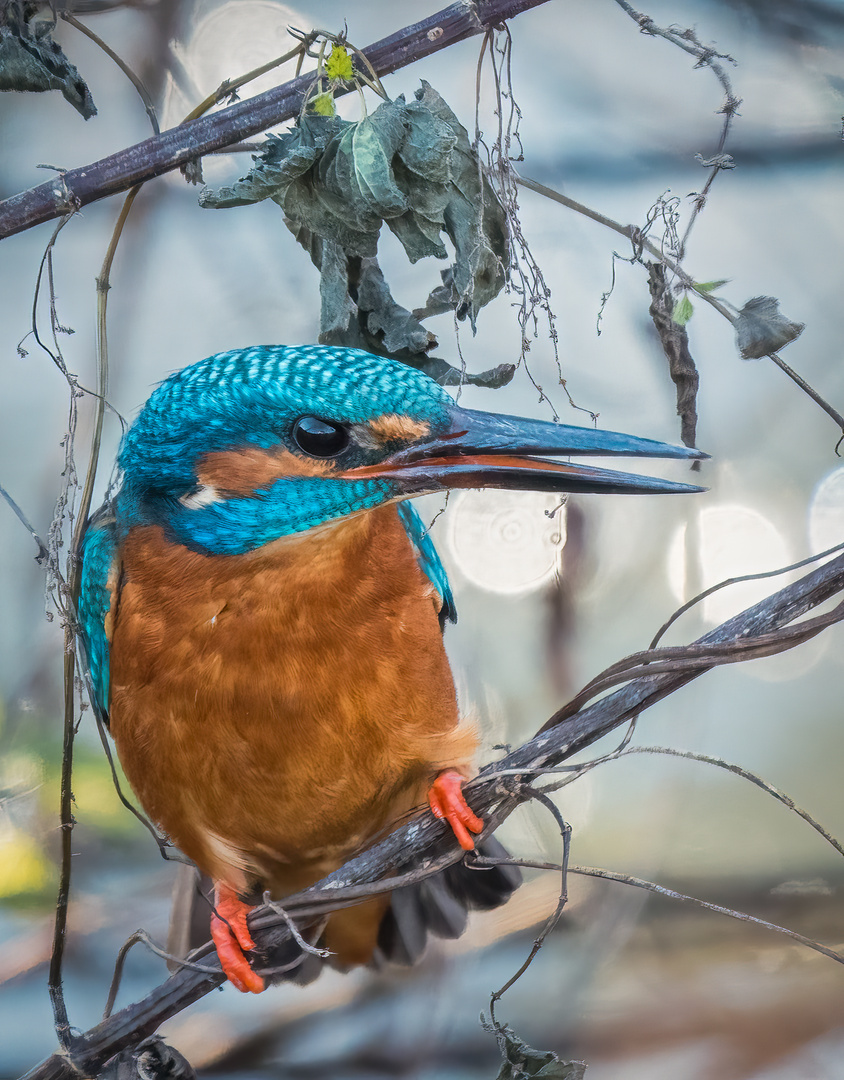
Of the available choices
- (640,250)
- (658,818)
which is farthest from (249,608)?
(658,818)

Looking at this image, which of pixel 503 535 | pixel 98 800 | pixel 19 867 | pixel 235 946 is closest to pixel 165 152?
pixel 503 535

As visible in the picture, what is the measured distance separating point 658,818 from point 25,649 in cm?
106

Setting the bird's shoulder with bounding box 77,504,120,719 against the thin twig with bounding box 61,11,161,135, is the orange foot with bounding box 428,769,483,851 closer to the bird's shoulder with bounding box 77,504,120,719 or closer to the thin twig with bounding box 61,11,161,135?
the bird's shoulder with bounding box 77,504,120,719

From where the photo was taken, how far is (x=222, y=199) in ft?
2.82

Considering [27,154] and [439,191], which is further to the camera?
[27,154]

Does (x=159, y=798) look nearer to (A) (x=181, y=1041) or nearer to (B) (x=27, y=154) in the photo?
(A) (x=181, y=1041)

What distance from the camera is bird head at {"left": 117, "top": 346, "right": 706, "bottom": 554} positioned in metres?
0.74

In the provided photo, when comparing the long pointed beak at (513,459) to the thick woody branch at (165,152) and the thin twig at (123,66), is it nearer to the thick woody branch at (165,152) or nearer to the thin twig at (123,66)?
the thick woody branch at (165,152)

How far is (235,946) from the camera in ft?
3.37

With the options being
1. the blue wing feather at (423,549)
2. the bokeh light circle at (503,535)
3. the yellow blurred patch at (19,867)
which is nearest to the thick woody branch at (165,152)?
the blue wing feather at (423,549)

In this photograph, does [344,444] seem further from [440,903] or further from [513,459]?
[440,903]

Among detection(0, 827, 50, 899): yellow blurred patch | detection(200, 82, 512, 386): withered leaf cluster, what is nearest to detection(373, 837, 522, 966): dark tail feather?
detection(0, 827, 50, 899): yellow blurred patch

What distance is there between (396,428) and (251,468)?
0.14 meters

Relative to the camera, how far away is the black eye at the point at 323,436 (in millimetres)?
760
